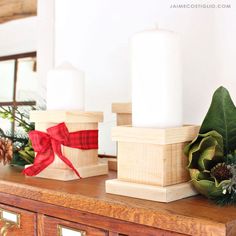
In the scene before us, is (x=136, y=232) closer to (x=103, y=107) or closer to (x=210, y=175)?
(x=210, y=175)

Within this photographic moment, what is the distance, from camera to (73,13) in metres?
1.11

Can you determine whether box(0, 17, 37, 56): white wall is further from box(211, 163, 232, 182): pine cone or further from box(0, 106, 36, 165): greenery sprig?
box(211, 163, 232, 182): pine cone

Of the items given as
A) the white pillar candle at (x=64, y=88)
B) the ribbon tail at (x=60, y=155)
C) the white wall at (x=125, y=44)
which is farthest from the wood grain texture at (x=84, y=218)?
the white wall at (x=125, y=44)

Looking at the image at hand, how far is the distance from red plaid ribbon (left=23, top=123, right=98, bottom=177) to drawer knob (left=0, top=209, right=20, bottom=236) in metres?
0.09

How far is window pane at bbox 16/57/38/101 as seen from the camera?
49.9 inches

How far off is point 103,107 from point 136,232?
0.52 m

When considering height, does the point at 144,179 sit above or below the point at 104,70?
below

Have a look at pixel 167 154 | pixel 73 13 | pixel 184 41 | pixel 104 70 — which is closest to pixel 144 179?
pixel 167 154

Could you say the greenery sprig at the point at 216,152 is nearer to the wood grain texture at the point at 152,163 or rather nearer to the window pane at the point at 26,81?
the wood grain texture at the point at 152,163

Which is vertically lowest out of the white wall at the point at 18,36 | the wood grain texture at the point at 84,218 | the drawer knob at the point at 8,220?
the drawer knob at the point at 8,220

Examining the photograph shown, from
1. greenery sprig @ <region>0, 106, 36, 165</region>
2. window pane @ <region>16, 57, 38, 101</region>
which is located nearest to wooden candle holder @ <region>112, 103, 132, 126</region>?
greenery sprig @ <region>0, 106, 36, 165</region>

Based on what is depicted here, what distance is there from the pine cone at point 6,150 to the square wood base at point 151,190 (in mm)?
371

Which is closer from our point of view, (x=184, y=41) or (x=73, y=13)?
(x=184, y=41)

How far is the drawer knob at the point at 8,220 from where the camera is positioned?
0.76 meters
